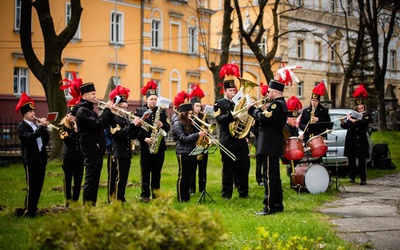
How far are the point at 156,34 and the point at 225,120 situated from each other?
31102 millimetres

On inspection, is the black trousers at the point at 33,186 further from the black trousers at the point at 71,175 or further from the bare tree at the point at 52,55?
the bare tree at the point at 52,55

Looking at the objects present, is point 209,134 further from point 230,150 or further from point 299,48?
point 299,48

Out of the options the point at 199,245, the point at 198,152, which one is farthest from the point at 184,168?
the point at 199,245

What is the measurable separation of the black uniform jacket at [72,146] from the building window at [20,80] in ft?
76.1

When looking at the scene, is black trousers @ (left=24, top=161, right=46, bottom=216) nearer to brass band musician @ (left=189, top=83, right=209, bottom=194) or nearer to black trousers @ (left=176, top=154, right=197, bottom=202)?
black trousers @ (left=176, top=154, right=197, bottom=202)

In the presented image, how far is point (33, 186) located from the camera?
10.3 metres

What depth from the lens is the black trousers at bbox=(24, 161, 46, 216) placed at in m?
10.2

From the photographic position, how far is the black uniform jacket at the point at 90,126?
30.9 feet

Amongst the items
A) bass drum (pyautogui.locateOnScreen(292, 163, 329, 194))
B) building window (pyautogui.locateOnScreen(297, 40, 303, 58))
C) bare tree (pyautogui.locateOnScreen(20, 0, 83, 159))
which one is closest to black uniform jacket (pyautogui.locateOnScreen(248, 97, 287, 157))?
bass drum (pyautogui.locateOnScreen(292, 163, 329, 194))

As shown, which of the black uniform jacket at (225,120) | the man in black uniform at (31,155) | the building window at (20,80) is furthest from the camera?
the building window at (20,80)

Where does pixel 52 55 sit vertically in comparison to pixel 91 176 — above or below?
above

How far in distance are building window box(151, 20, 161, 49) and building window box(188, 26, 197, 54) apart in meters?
2.89

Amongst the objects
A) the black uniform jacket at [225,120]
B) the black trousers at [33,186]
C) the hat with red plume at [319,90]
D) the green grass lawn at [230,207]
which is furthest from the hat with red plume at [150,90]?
the hat with red plume at [319,90]

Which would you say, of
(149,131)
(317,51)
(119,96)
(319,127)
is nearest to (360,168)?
(319,127)
